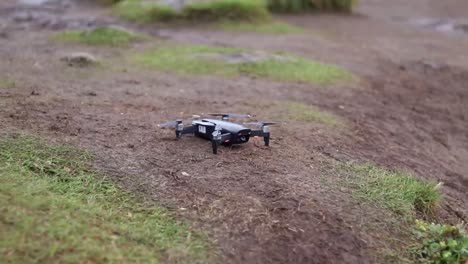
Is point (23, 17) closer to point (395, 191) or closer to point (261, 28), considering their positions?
point (261, 28)

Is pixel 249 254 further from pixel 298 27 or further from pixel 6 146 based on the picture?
pixel 298 27

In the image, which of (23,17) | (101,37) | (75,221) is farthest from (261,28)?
(75,221)

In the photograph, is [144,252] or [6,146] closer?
[144,252]

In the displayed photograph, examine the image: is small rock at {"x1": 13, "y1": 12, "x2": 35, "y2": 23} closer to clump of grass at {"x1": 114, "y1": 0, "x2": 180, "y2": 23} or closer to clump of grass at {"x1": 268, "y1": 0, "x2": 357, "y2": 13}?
clump of grass at {"x1": 114, "y1": 0, "x2": 180, "y2": 23}

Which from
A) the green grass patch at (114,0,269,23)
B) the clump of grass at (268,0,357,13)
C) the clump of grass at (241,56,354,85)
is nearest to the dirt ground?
the clump of grass at (241,56,354,85)

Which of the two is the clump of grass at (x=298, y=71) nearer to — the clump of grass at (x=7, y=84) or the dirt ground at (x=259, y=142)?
the dirt ground at (x=259, y=142)

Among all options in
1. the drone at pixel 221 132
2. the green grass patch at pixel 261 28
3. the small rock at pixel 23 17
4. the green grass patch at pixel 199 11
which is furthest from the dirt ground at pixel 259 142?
the green grass patch at pixel 199 11

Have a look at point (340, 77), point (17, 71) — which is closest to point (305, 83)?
point (340, 77)
